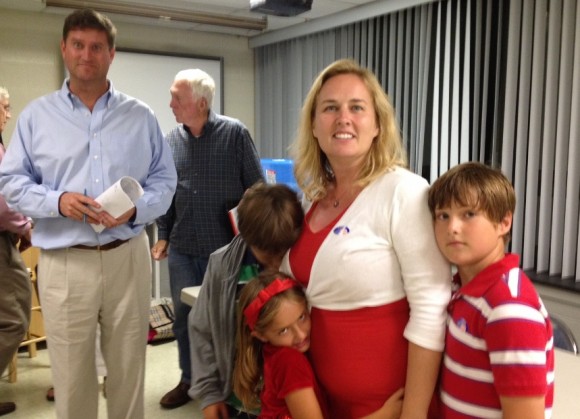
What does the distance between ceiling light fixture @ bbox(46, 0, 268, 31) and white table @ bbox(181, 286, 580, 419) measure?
394 cm

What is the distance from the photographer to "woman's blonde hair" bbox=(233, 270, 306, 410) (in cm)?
128

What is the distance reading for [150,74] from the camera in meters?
4.97

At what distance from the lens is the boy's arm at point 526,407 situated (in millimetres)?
929

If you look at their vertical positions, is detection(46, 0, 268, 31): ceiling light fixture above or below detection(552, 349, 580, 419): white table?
above

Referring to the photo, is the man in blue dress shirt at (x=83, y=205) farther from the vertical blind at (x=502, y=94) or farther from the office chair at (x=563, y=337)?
the vertical blind at (x=502, y=94)

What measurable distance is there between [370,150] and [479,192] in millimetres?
290

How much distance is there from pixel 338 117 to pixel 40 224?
4.38 ft

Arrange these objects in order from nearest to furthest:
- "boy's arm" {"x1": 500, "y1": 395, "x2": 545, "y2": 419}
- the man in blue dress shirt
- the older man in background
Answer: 1. "boy's arm" {"x1": 500, "y1": 395, "x2": 545, "y2": 419}
2. the man in blue dress shirt
3. the older man in background

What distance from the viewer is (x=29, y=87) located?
14.8 ft

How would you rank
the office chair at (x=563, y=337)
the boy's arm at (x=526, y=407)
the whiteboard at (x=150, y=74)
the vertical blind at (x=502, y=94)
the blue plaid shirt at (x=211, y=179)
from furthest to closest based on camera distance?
the whiteboard at (x=150, y=74) < the vertical blind at (x=502, y=94) < the blue plaid shirt at (x=211, y=179) < the office chair at (x=563, y=337) < the boy's arm at (x=526, y=407)

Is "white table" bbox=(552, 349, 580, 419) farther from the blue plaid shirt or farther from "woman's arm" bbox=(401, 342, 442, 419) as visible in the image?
the blue plaid shirt

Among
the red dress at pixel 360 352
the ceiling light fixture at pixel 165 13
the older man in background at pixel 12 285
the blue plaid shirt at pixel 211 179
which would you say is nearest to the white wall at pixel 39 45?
the ceiling light fixture at pixel 165 13

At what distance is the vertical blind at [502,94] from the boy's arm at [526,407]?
238cm

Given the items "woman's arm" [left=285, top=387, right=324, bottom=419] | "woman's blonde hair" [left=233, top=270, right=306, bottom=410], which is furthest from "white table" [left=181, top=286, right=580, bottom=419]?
"woman's blonde hair" [left=233, top=270, right=306, bottom=410]
